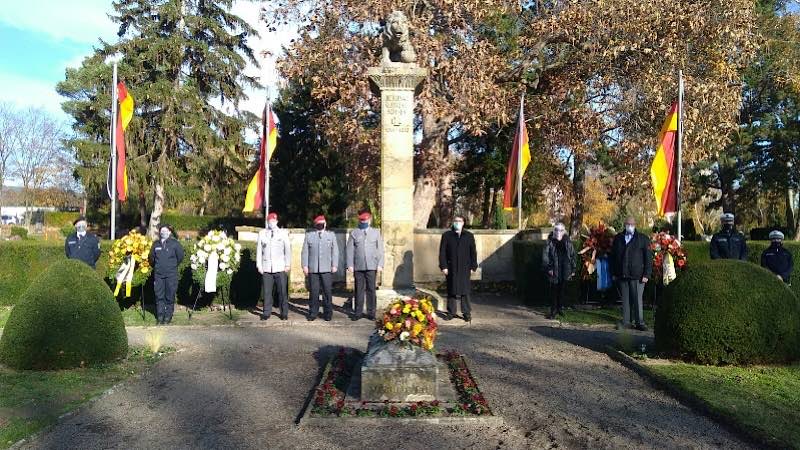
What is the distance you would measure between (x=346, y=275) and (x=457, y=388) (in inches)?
416

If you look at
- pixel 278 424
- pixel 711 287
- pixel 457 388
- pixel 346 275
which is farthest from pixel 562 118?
pixel 278 424

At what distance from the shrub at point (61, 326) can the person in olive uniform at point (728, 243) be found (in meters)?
9.48

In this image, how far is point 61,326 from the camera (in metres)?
7.78

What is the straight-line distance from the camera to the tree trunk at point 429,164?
2122 cm

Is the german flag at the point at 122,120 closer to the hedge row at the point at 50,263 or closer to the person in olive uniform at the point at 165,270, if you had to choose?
the hedge row at the point at 50,263

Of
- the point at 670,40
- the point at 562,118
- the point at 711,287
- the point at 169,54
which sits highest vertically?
the point at 169,54

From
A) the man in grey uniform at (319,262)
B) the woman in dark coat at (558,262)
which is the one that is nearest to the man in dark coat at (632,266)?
the woman in dark coat at (558,262)

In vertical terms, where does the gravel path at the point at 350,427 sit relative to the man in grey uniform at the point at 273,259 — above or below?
below

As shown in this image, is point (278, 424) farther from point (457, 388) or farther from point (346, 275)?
point (346, 275)

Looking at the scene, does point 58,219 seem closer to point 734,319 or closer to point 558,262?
point 558,262

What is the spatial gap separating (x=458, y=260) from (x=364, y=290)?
178 cm

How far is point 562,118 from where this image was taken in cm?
2145

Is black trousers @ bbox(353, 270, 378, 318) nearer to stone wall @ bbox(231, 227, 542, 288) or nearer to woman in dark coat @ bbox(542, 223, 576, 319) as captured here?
woman in dark coat @ bbox(542, 223, 576, 319)

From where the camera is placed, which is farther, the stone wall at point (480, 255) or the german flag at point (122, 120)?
the stone wall at point (480, 255)
